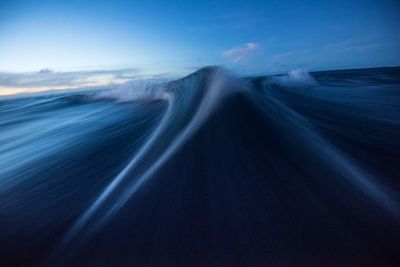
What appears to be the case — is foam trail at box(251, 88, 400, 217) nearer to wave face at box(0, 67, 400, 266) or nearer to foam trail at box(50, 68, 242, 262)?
wave face at box(0, 67, 400, 266)

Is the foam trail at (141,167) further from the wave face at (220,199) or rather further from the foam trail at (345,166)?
the foam trail at (345,166)

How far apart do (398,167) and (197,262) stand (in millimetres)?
2415

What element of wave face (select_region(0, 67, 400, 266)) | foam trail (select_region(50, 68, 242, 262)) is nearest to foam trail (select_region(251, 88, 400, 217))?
wave face (select_region(0, 67, 400, 266))

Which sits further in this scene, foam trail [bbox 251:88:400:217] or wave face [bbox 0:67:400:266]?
foam trail [bbox 251:88:400:217]

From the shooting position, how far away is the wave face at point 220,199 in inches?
60.0

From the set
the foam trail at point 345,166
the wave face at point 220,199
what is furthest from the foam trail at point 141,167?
the foam trail at point 345,166

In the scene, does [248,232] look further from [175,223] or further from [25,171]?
[25,171]

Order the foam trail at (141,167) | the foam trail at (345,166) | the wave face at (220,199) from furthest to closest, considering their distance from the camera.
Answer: the foam trail at (141,167) < the foam trail at (345,166) < the wave face at (220,199)

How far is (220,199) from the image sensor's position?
6.53 feet

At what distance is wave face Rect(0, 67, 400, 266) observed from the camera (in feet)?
5.00

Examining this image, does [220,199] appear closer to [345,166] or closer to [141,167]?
[141,167]

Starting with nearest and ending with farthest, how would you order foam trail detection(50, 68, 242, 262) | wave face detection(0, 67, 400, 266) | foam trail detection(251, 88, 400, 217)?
1. wave face detection(0, 67, 400, 266)
2. foam trail detection(251, 88, 400, 217)
3. foam trail detection(50, 68, 242, 262)

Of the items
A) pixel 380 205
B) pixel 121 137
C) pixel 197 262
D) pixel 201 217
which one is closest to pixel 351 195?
pixel 380 205

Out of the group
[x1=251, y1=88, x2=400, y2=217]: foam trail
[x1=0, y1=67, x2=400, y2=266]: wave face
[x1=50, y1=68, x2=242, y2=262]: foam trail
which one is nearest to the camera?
[x1=0, y1=67, x2=400, y2=266]: wave face
